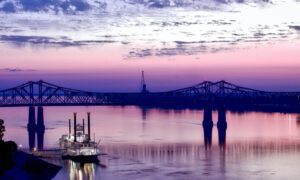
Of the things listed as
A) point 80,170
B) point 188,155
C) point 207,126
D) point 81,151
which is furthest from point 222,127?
point 80,170

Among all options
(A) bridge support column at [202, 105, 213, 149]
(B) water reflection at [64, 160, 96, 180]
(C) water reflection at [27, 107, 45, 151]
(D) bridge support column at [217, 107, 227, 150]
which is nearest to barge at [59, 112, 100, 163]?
(B) water reflection at [64, 160, 96, 180]

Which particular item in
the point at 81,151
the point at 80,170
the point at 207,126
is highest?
the point at 207,126

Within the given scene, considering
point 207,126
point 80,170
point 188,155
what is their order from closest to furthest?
point 80,170 → point 188,155 → point 207,126

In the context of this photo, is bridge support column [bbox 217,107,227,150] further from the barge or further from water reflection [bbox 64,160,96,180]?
water reflection [bbox 64,160,96,180]

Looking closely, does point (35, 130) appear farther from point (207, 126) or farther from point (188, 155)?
point (188, 155)

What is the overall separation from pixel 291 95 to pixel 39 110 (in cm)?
3852

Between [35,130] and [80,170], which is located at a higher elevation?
[35,130]

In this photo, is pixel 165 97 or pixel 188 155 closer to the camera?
pixel 188 155

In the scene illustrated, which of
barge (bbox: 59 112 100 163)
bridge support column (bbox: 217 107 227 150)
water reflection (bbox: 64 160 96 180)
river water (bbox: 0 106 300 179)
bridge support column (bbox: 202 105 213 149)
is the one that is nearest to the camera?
water reflection (bbox: 64 160 96 180)

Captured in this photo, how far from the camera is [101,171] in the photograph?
4178cm

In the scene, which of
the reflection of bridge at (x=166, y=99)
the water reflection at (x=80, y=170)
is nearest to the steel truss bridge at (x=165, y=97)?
the reflection of bridge at (x=166, y=99)

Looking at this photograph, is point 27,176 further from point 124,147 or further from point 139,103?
point 139,103

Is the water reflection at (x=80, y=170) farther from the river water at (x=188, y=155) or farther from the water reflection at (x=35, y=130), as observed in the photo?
the water reflection at (x=35, y=130)

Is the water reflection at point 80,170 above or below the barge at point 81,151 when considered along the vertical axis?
below
